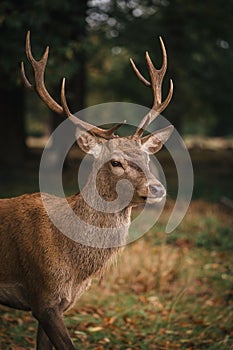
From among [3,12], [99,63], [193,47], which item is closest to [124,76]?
[99,63]

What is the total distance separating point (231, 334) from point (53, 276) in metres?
2.28

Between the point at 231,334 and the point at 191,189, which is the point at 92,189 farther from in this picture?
the point at 191,189

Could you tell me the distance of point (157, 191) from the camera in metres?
4.25

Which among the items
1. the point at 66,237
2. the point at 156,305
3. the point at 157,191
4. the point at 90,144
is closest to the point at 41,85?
the point at 90,144

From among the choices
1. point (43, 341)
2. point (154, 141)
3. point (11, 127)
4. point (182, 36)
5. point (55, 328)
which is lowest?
point (11, 127)

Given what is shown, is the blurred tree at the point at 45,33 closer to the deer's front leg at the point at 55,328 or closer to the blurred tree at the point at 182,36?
the blurred tree at the point at 182,36

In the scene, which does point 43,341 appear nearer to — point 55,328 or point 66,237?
point 55,328

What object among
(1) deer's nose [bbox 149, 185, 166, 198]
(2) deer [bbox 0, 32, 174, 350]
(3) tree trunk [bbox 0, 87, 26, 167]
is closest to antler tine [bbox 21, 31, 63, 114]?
(2) deer [bbox 0, 32, 174, 350]

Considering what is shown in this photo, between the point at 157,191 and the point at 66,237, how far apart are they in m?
0.79

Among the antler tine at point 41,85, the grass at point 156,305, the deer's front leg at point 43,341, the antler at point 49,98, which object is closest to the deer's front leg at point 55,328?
the deer's front leg at point 43,341

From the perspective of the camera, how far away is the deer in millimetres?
4293

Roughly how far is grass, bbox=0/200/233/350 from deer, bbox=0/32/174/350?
1091 mm

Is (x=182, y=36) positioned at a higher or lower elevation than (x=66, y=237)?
lower

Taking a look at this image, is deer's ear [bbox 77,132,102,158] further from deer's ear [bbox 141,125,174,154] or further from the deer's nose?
the deer's nose
